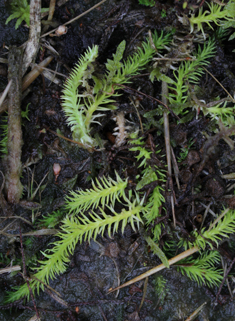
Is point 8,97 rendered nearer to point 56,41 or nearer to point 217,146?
point 56,41

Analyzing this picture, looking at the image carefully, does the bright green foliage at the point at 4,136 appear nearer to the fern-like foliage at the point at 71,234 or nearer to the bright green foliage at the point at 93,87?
the bright green foliage at the point at 93,87

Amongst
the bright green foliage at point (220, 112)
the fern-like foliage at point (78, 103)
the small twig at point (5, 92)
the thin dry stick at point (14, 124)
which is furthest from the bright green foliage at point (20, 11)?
the bright green foliage at point (220, 112)

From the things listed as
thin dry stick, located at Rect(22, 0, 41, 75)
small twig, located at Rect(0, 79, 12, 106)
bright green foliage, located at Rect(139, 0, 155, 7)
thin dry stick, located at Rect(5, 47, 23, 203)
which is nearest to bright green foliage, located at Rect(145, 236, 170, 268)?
thin dry stick, located at Rect(5, 47, 23, 203)

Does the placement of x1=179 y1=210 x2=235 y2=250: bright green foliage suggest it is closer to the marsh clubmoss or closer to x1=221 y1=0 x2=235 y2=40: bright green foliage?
the marsh clubmoss

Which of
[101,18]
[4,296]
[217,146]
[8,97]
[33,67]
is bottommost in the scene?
[4,296]

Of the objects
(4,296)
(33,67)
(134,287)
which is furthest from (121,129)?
(4,296)

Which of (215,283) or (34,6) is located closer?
(34,6)

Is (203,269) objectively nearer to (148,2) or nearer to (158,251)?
(158,251)

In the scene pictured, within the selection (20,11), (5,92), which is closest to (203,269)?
(5,92)
